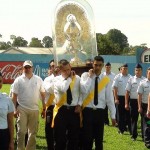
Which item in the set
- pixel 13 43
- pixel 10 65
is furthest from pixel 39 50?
pixel 10 65

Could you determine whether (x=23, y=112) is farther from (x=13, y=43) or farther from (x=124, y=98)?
(x=13, y=43)

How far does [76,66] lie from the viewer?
A: 8.95m

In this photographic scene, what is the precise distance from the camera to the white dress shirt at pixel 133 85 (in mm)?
12109

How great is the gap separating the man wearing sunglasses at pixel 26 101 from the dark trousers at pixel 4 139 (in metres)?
2.91

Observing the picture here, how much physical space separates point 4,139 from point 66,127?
2.12 metres

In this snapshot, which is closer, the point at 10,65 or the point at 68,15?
the point at 68,15

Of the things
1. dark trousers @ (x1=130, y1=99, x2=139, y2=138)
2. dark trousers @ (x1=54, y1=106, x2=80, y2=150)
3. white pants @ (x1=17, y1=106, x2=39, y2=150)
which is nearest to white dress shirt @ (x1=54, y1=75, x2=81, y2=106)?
dark trousers @ (x1=54, y1=106, x2=80, y2=150)

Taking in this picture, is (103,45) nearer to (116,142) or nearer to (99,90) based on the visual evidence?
(116,142)

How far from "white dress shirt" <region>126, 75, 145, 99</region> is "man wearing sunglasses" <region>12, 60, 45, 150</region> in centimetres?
350

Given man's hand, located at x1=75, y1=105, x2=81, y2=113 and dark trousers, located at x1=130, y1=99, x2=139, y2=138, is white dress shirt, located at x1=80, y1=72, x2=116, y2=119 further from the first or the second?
dark trousers, located at x1=130, y1=99, x2=139, y2=138

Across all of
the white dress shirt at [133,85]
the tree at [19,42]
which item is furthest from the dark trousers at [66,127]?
the tree at [19,42]

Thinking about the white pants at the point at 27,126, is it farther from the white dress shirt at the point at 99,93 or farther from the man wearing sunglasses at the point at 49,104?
the white dress shirt at the point at 99,93

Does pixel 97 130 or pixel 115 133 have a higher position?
pixel 97 130

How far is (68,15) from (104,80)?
1.71 metres
